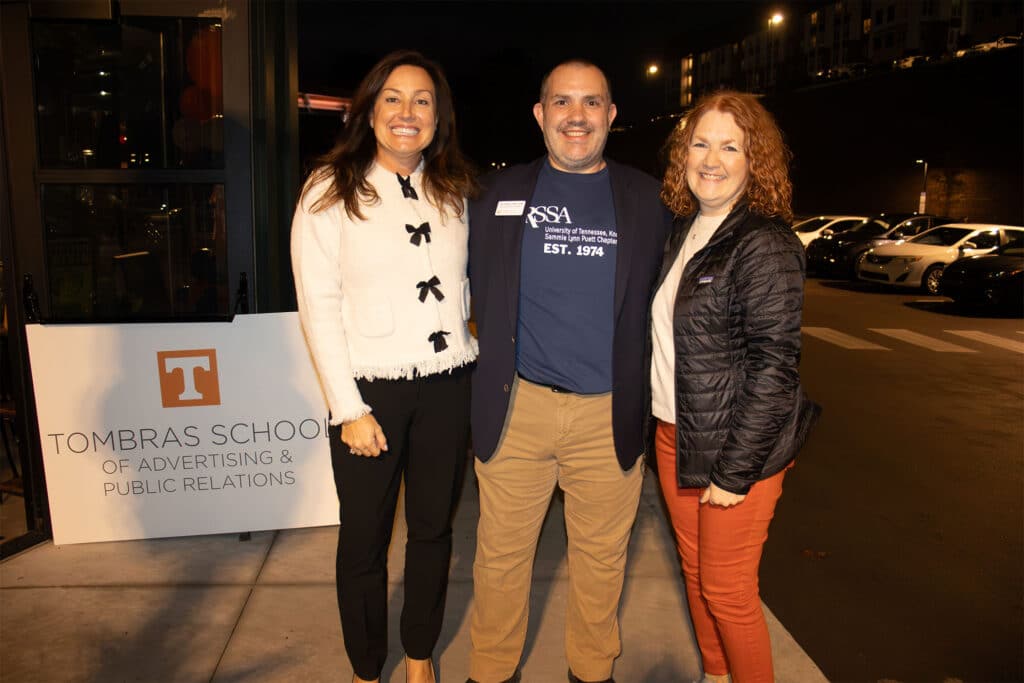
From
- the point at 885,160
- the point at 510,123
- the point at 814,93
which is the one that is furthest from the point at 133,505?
the point at 510,123

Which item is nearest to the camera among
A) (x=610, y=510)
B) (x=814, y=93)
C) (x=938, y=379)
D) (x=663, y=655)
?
(x=610, y=510)

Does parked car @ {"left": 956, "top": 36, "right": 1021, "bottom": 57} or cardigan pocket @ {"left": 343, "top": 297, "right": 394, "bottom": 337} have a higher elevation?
parked car @ {"left": 956, "top": 36, "right": 1021, "bottom": 57}

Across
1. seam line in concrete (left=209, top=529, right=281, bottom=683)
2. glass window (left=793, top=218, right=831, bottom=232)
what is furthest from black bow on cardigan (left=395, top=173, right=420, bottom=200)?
glass window (left=793, top=218, right=831, bottom=232)

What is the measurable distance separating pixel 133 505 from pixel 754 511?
299 cm

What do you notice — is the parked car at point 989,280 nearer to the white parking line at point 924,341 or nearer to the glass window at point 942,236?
the glass window at point 942,236

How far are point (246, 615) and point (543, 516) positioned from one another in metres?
1.44

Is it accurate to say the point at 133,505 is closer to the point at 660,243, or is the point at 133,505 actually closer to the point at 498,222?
the point at 498,222

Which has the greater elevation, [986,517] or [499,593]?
[499,593]

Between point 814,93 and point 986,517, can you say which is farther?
point 814,93

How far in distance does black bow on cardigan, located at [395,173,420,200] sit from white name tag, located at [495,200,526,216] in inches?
10.6

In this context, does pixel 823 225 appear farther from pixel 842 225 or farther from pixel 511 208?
pixel 511 208

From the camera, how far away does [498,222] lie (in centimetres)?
271

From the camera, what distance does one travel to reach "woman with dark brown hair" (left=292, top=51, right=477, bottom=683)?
8.36ft

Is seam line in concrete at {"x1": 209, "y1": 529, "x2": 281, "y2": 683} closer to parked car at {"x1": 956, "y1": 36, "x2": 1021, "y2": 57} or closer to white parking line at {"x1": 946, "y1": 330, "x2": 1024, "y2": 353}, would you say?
white parking line at {"x1": 946, "y1": 330, "x2": 1024, "y2": 353}
